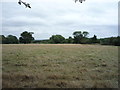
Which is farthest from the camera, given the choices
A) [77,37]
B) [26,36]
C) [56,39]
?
[77,37]

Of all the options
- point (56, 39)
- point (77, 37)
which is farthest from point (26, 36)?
point (77, 37)

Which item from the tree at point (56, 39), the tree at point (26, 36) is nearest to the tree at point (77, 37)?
the tree at point (56, 39)

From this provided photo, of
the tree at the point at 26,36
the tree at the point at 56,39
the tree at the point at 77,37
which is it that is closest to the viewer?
the tree at the point at 26,36

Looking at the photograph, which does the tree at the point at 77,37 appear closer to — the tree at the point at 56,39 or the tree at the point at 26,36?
the tree at the point at 56,39

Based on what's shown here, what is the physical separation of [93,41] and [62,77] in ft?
168

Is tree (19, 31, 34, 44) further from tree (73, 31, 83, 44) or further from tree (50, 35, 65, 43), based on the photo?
tree (73, 31, 83, 44)

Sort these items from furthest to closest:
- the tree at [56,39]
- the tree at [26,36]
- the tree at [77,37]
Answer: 1. the tree at [77,37]
2. the tree at [56,39]
3. the tree at [26,36]

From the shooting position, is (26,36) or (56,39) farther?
(56,39)

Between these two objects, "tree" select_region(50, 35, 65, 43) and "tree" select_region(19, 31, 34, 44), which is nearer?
"tree" select_region(19, 31, 34, 44)

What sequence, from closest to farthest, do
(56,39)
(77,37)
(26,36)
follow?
1. (26,36)
2. (56,39)
3. (77,37)

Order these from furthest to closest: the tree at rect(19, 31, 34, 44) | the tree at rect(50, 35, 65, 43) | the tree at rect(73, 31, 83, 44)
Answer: the tree at rect(73, 31, 83, 44) < the tree at rect(50, 35, 65, 43) < the tree at rect(19, 31, 34, 44)

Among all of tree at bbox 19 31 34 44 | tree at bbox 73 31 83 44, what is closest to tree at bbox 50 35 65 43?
tree at bbox 73 31 83 44

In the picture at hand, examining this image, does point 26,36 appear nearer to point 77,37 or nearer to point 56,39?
point 56,39

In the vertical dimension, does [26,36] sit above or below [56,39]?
above
